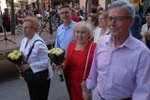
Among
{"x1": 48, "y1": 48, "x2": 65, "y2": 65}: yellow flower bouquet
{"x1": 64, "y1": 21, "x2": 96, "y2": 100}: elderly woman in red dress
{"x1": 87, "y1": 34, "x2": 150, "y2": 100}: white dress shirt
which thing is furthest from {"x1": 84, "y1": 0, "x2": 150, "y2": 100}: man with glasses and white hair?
{"x1": 48, "y1": 48, "x2": 65, "y2": 65}: yellow flower bouquet

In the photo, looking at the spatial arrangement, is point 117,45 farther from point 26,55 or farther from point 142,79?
point 26,55

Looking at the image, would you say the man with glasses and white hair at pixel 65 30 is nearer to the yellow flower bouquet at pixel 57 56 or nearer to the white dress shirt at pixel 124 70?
the yellow flower bouquet at pixel 57 56

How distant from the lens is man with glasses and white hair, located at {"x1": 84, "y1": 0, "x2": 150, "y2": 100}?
8.38 feet

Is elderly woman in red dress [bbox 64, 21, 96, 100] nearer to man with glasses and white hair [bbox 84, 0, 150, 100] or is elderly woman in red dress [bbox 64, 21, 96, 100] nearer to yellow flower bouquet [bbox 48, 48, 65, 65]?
yellow flower bouquet [bbox 48, 48, 65, 65]

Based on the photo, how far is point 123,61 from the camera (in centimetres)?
261

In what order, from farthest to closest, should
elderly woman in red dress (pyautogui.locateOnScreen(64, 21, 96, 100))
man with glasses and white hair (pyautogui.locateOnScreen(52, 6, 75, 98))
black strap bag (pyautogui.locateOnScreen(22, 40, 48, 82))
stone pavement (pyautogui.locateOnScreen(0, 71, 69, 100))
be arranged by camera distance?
stone pavement (pyautogui.locateOnScreen(0, 71, 69, 100)) → man with glasses and white hair (pyautogui.locateOnScreen(52, 6, 75, 98)) → black strap bag (pyautogui.locateOnScreen(22, 40, 48, 82)) → elderly woman in red dress (pyautogui.locateOnScreen(64, 21, 96, 100))

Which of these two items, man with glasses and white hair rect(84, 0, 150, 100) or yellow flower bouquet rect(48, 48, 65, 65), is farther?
yellow flower bouquet rect(48, 48, 65, 65)

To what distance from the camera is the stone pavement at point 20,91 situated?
6.66 meters

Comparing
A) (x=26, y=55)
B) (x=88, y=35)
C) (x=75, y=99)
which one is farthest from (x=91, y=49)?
(x=26, y=55)

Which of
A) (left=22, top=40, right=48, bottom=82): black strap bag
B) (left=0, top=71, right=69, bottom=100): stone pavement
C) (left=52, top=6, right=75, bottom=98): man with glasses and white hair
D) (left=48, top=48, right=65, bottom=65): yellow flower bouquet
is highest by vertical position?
(left=52, top=6, right=75, bottom=98): man with glasses and white hair

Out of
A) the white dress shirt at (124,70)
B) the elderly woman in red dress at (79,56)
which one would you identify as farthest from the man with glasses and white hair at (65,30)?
the white dress shirt at (124,70)

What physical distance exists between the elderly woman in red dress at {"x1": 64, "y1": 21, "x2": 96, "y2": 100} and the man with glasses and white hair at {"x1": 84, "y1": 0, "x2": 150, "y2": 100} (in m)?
1.07

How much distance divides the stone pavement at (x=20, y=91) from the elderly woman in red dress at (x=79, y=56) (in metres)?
2.49

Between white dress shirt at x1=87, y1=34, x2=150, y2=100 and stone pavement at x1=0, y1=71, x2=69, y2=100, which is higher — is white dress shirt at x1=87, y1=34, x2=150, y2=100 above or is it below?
above
